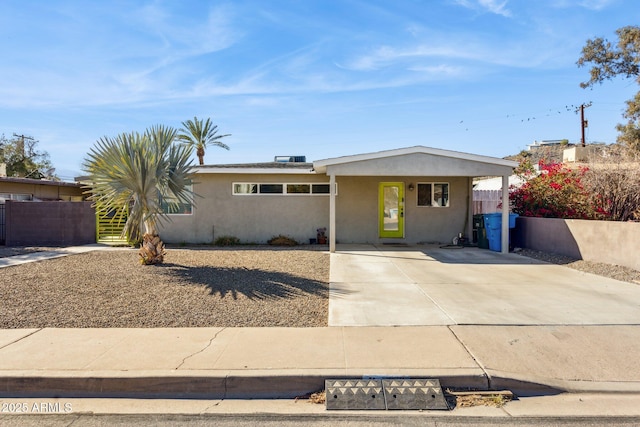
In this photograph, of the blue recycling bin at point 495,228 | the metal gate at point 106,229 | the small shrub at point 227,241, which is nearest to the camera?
the blue recycling bin at point 495,228

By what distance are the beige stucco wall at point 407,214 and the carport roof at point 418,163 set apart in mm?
2738

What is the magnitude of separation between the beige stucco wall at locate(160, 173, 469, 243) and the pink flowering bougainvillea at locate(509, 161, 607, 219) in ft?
6.92

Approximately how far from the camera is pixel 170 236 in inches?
622

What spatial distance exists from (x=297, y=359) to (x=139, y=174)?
6.97 meters

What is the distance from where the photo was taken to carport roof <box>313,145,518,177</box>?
12.9 meters

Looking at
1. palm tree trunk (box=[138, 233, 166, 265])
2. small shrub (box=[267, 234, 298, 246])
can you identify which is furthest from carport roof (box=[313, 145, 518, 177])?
palm tree trunk (box=[138, 233, 166, 265])

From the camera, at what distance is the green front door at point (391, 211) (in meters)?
16.0

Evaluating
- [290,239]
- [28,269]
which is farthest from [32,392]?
[290,239]

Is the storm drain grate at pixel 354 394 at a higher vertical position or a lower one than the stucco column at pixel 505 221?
lower

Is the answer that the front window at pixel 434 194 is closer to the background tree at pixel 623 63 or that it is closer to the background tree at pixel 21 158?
the background tree at pixel 623 63

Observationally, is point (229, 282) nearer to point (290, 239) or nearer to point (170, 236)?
point (290, 239)

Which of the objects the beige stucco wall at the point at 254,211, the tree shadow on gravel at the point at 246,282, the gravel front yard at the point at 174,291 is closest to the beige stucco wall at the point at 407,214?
the beige stucco wall at the point at 254,211

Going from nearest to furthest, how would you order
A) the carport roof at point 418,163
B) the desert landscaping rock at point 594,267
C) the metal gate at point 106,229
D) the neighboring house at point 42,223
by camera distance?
the desert landscaping rock at point 594,267 → the carport roof at point 418,163 → the neighboring house at point 42,223 → the metal gate at point 106,229

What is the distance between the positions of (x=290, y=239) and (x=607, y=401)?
40.3ft
